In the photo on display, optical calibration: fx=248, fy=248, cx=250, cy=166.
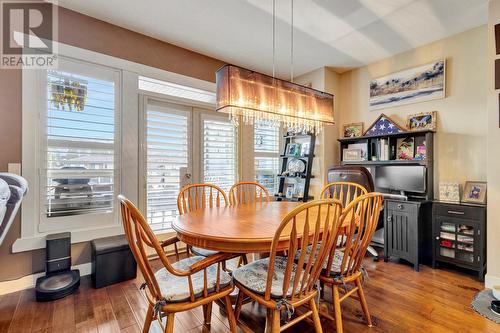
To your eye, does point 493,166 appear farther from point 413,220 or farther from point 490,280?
point 490,280

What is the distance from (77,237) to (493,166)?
4.13 meters

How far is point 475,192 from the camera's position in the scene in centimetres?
266

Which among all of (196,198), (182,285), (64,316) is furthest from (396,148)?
(64,316)

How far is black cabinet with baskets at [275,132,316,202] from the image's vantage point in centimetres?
393

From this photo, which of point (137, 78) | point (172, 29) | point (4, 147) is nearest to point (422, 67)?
point (172, 29)

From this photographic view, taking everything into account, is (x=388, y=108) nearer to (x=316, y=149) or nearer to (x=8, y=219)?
(x=316, y=149)

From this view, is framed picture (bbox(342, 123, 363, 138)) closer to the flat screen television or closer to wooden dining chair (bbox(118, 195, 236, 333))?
the flat screen television

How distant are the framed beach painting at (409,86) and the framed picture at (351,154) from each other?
682 mm

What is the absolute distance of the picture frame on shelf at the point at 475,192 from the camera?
2604 millimetres

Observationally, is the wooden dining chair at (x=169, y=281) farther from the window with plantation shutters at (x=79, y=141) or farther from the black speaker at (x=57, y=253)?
the window with plantation shutters at (x=79, y=141)

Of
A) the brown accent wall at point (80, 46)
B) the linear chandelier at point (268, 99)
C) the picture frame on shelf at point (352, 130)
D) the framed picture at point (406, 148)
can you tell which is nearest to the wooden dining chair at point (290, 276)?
the linear chandelier at point (268, 99)

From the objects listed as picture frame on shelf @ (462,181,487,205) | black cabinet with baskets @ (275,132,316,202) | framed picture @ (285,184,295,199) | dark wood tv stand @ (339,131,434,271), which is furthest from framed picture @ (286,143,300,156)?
picture frame on shelf @ (462,181,487,205)

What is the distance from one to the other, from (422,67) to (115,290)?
4.34m

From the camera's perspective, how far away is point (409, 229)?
2.81 m
